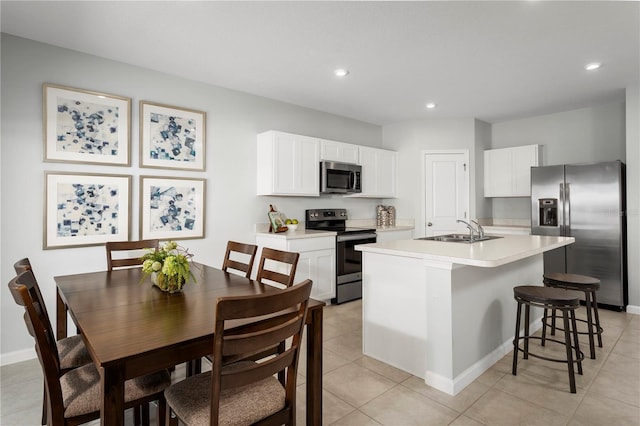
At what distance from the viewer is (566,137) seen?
16.2 ft

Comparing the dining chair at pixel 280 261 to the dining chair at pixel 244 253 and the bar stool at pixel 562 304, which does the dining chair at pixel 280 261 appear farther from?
the bar stool at pixel 562 304

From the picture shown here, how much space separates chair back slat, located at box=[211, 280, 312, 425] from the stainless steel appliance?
9.60 ft

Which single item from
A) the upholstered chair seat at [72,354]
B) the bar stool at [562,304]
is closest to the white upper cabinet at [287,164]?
the upholstered chair seat at [72,354]

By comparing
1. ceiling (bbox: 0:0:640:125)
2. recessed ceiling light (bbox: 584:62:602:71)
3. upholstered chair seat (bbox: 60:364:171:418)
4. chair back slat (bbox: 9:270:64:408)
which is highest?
recessed ceiling light (bbox: 584:62:602:71)

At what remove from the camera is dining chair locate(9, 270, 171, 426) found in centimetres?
127

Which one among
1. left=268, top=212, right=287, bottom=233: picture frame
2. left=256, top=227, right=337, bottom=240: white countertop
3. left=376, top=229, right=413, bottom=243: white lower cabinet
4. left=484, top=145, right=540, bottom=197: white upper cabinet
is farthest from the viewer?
left=484, top=145, right=540, bottom=197: white upper cabinet

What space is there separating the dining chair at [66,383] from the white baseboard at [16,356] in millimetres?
1714

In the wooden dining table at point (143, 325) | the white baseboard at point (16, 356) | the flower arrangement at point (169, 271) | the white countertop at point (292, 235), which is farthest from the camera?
the white countertop at point (292, 235)

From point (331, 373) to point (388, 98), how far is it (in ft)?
10.9

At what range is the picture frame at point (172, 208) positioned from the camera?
3383mm

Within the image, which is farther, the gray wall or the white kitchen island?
the gray wall

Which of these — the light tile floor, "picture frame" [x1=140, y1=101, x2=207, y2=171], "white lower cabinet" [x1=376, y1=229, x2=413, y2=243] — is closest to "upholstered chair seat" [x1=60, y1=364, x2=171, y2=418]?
the light tile floor

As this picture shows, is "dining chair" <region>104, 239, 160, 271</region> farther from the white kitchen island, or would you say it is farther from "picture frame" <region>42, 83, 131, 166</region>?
the white kitchen island

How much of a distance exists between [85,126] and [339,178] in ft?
9.58
